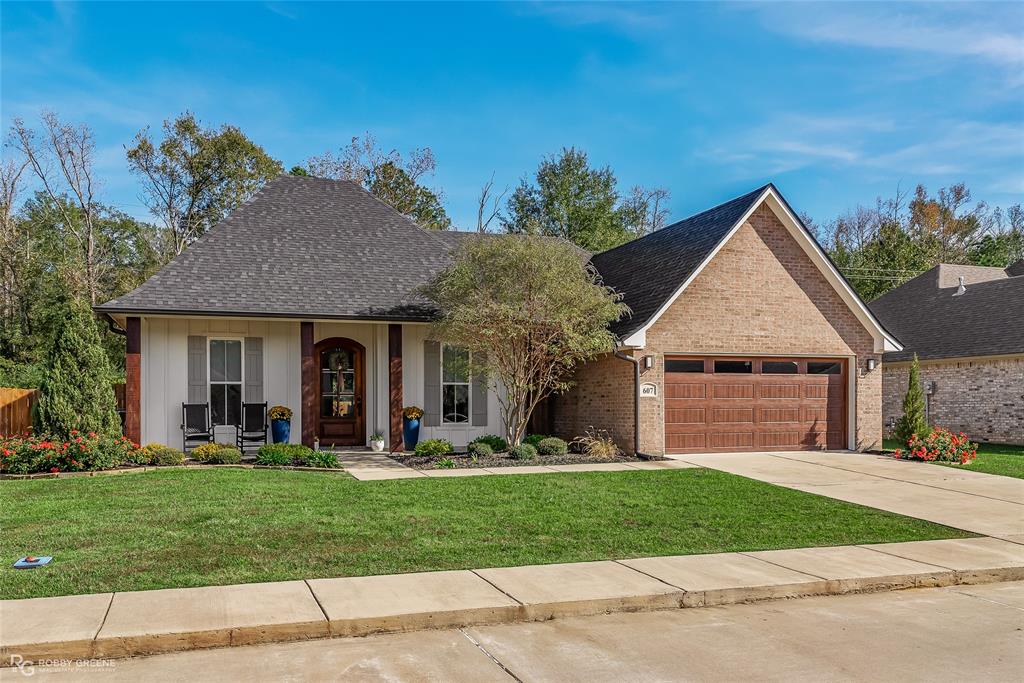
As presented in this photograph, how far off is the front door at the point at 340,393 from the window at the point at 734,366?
7655 mm

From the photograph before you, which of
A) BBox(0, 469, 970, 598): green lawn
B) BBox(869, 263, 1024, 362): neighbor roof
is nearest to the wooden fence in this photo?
BBox(0, 469, 970, 598): green lawn

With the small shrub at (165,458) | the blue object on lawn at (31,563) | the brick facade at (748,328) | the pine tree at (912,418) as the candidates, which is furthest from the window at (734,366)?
the blue object on lawn at (31,563)

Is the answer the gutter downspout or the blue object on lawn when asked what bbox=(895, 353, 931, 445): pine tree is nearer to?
the gutter downspout

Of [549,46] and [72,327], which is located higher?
[549,46]

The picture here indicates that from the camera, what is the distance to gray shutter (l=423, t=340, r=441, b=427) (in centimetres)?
1833

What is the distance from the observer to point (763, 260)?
704 inches

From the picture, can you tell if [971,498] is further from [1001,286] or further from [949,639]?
[1001,286]

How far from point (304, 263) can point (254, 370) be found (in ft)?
8.65

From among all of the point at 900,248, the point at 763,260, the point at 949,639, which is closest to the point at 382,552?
the point at 949,639

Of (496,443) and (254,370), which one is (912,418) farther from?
(254,370)

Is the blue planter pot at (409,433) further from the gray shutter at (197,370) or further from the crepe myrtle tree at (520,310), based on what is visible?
the gray shutter at (197,370)

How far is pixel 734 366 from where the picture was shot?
58.4 feet

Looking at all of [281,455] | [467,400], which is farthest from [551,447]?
[281,455]

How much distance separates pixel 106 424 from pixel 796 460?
12886mm
